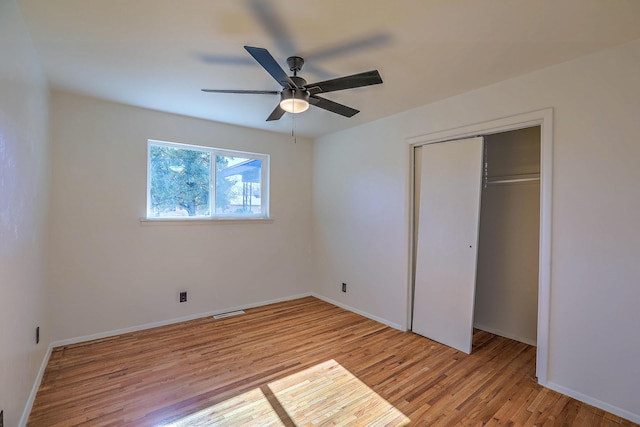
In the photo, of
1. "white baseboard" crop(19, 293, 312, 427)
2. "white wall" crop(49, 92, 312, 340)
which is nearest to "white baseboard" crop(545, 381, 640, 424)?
"white baseboard" crop(19, 293, 312, 427)

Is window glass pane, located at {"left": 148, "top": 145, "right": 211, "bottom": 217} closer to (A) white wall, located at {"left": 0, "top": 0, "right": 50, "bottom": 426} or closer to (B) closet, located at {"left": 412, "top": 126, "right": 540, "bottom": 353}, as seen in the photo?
(A) white wall, located at {"left": 0, "top": 0, "right": 50, "bottom": 426}

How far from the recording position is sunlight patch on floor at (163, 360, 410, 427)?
185cm

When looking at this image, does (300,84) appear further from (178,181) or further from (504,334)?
(504,334)

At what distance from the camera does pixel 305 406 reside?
1.99 meters

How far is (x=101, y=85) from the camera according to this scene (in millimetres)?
2600

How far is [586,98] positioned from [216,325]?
3.91 metres

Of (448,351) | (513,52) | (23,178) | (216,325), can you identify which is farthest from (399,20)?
(216,325)

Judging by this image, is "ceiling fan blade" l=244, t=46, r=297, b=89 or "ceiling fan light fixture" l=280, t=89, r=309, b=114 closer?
"ceiling fan blade" l=244, t=46, r=297, b=89

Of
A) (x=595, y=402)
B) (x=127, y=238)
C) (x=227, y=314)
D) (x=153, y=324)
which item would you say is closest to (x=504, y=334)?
(x=595, y=402)

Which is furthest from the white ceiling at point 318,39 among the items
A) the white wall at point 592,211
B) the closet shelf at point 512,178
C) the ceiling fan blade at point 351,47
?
the closet shelf at point 512,178

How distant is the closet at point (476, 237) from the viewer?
2779 mm

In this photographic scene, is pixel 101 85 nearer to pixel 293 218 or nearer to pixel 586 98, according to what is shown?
pixel 293 218

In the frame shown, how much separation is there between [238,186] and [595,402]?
394 centimetres

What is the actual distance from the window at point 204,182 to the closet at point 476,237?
84.8 inches
